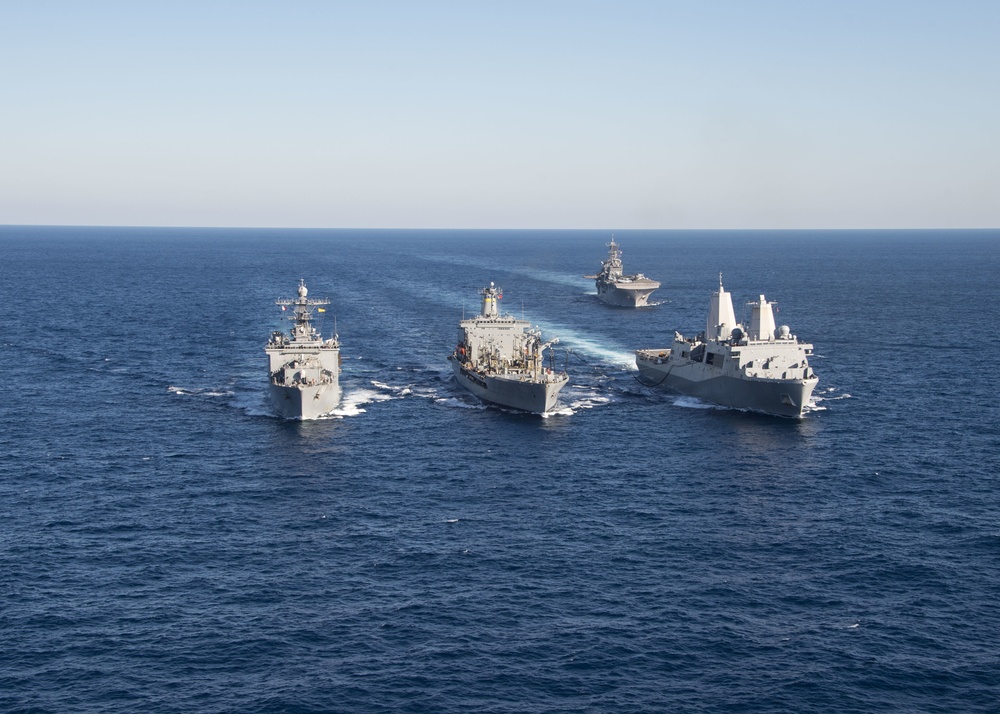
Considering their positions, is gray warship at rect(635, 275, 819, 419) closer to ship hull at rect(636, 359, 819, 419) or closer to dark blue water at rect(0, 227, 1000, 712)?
ship hull at rect(636, 359, 819, 419)

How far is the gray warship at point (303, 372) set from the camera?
104375mm

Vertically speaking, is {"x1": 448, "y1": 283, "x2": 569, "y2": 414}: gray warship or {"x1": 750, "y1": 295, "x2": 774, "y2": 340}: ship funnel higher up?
{"x1": 750, "y1": 295, "x2": 774, "y2": 340}: ship funnel

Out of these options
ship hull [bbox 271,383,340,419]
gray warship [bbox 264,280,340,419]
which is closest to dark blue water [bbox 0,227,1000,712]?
ship hull [bbox 271,383,340,419]

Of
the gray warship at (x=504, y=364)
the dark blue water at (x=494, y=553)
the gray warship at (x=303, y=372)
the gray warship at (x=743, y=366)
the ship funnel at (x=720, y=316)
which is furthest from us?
the ship funnel at (x=720, y=316)

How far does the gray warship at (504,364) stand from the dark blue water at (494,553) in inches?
130

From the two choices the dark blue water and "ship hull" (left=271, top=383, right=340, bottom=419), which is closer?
the dark blue water

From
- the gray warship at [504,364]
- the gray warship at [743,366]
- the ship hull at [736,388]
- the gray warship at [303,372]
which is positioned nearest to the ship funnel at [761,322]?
the gray warship at [743,366]

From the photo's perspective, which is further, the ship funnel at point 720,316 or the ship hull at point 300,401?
the ship funnel at point 720,316

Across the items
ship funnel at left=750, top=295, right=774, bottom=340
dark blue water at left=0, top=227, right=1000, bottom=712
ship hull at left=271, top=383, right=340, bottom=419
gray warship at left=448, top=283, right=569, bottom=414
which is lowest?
dark blue water at left=0, top=227, right=1000, bottom=712

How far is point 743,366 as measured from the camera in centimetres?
11338

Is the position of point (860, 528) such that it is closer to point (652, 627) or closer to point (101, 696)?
point (652, 627)

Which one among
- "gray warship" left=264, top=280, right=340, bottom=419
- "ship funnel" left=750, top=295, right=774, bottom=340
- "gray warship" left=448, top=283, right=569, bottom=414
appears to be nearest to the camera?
"gray warship" left=264, top=280, right=340, bottom=419

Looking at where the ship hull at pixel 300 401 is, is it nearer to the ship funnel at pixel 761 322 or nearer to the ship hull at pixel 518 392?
the ship hull at pixel 518 392

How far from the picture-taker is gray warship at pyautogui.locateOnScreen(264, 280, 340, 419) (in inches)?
4109
